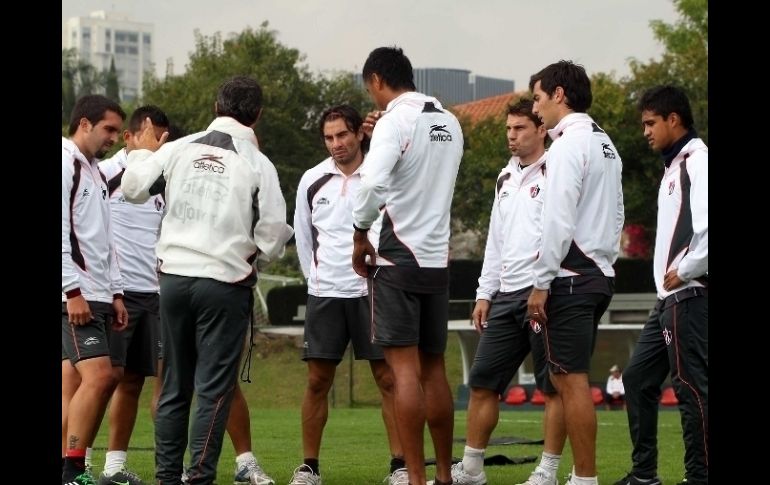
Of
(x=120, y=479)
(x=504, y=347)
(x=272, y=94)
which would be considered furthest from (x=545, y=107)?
(x=272, y=94)

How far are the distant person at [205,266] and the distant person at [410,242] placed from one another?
2.07ft

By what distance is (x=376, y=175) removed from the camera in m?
7.99

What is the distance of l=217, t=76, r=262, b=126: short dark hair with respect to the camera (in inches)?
324

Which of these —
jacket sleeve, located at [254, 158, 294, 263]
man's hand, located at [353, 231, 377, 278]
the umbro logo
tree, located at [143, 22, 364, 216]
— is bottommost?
man's hand, located at [353, 231, 377, 278]

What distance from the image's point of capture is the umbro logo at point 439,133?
27.5 ft

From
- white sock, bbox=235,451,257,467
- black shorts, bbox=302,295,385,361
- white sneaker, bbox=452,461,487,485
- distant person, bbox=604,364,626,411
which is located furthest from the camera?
distant person, bbox=604,364,626,411

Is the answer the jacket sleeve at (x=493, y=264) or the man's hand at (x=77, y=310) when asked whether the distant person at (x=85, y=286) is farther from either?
the jacket sleeve at (x=493, y=264)

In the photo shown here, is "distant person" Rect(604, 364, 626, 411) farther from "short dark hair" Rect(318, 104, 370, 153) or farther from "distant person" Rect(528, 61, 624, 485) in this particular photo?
"distant person" Rect(528, 61, 624, 485)

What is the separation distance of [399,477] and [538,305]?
6.44 feet

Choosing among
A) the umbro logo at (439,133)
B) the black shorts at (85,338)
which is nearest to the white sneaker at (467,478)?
the umbro logo at (439,133)

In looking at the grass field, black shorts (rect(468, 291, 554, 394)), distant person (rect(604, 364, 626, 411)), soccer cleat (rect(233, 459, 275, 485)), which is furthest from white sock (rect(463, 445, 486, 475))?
distant person (rect(604, 364, 626, 411))

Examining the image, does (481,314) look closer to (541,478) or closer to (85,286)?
(541,478)

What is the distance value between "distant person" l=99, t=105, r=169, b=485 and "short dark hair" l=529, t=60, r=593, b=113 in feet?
9.13
